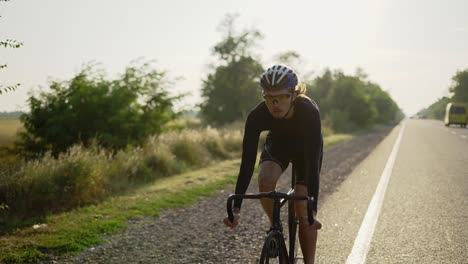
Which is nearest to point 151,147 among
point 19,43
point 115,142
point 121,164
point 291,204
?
point 115,142

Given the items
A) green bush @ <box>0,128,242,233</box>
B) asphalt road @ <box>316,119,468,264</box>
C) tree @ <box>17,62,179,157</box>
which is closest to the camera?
asphalt road @ <box>316,119,468,264</box>

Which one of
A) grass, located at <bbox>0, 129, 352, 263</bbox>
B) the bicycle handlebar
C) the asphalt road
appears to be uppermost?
the bicycle handlebar

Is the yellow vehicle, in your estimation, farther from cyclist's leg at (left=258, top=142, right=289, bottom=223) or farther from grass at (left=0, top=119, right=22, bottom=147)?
cyclist's leg at (left=258, top=142, right=289, bottom=223)

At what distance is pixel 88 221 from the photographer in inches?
271

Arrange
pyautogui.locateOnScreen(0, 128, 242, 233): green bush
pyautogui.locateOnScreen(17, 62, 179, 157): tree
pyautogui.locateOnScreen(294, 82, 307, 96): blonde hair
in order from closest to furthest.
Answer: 1. pyautogui.locateOnScreen(294, 82, 307, 96): blonde hair
2. pyautogui.locateOnScreen(0, 128, 242, 233): green bush
3. pyautogui.locateOnScreen(17, 62, 179, 157): tree

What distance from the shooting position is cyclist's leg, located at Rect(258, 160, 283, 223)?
3.50 metres

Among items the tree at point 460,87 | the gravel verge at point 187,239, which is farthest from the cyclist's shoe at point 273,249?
the tree at point 460,87

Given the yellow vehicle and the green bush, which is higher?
the yellow vehicle

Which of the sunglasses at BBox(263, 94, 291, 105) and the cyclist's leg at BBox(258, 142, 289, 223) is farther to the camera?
the cyclist's leg at BBox(258, 142, 289, 223)

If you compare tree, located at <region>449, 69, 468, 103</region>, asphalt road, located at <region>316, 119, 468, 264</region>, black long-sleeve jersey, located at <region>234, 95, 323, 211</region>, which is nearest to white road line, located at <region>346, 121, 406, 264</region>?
asphalt road, located at <region>316, 119, 468, 264</region>

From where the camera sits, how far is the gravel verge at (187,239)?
5.07m

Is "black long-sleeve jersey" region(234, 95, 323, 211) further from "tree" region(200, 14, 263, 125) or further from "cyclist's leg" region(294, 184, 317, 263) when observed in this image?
"tree" region(200, 14, 263, 125)

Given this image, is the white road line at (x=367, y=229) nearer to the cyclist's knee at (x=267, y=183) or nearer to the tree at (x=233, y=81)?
the cyclist's knee at (x=267, y=183)

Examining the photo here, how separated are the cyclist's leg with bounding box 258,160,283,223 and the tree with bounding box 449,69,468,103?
386 ft
